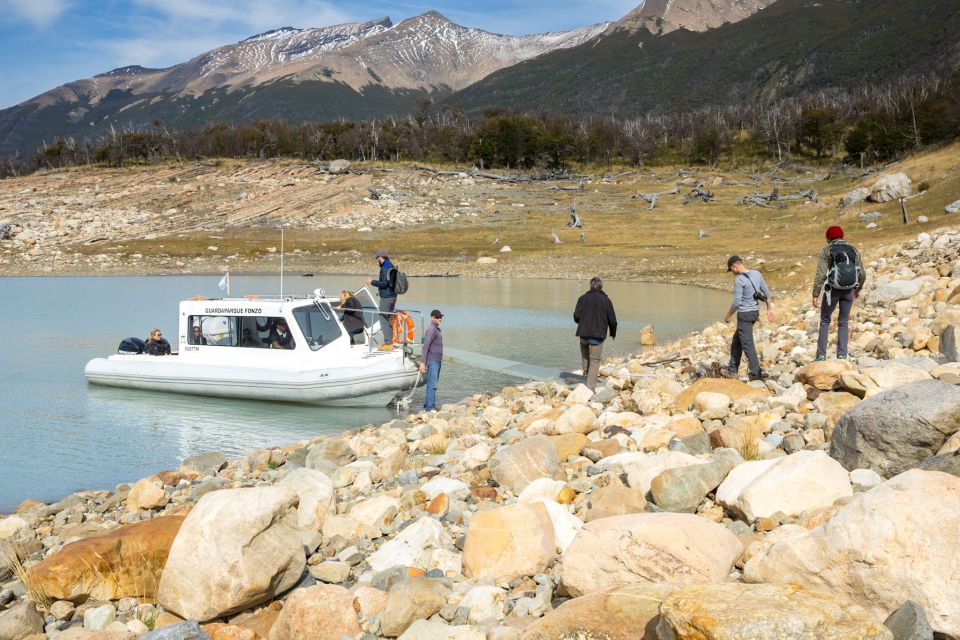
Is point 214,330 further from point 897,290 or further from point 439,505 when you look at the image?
point 897,290

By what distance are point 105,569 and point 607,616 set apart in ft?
14.7

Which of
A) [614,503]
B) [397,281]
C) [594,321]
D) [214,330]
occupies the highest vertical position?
[397,281]

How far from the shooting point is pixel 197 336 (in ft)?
61.4

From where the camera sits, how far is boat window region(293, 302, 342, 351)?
17.7 m

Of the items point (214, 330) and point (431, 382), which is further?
point (214, 330)

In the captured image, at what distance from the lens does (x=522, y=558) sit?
6242 mm

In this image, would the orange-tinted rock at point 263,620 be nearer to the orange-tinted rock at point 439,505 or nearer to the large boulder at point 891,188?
the orange-tinted rock at point 439,505

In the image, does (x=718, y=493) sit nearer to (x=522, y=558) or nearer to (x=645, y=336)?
(x=522, y=558)

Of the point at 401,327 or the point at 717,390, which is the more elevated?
the point at 401,327

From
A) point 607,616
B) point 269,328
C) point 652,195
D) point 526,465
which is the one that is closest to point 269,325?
point 269,328

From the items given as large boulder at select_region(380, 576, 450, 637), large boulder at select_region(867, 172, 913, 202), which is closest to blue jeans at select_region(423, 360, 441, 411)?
large boulder at select_region(380, 576, 450, 637)

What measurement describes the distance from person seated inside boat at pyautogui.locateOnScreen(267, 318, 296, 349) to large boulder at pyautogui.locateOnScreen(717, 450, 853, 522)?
12564 mm

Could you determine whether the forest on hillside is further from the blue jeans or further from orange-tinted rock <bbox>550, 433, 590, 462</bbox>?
orange-tinted rock <bbox>550, 433, 590, 462</bbox>

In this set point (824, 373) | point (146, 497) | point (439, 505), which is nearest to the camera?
point (439, 505)
